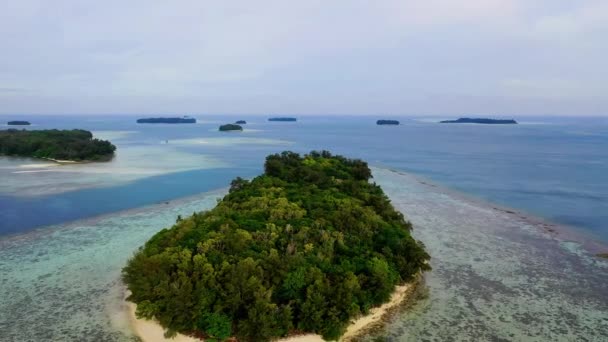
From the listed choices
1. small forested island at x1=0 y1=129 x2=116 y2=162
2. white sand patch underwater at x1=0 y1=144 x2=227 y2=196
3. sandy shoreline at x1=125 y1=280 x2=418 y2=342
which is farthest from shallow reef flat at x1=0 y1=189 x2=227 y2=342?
small forested island at x1=0 y1=129 x2=116 y2=162

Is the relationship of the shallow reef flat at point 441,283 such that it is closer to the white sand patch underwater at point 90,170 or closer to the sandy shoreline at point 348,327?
the sandy shoreline at point 348,327

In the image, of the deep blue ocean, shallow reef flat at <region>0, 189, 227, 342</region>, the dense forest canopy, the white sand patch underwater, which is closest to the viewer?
the dense forest canopy

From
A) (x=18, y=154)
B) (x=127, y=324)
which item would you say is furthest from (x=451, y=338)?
(x=18, y=154)

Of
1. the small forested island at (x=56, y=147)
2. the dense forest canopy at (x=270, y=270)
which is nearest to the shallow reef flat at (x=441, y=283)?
the dense forest canopy at (x=270, y=270)

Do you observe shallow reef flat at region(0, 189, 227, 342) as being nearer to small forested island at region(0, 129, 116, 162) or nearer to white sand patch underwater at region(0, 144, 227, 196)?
white sand patch underwater at region(0, 144, 227, 196)

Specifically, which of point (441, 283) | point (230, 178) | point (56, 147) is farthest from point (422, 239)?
point (56, 147)

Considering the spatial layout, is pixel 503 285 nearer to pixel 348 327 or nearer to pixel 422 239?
pixel 422 239
